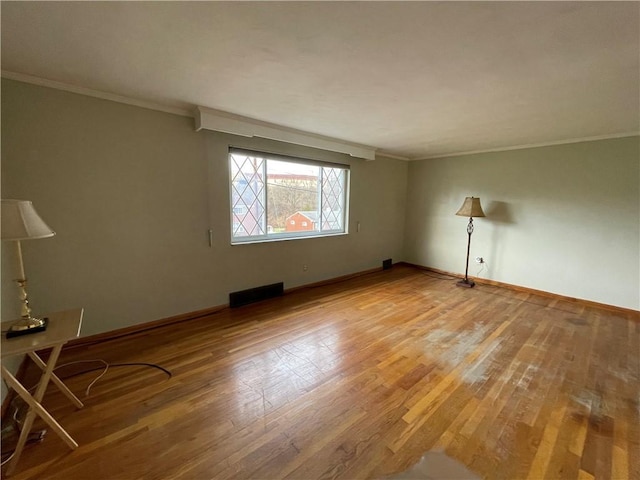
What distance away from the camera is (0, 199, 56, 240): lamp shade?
1262 mm

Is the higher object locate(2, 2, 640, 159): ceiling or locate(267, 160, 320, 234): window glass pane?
locate(2, 2, 640, 159): ceiling

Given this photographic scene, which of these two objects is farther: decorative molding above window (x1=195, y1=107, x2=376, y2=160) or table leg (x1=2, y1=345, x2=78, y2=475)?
decorative molding above window (x1=195, y1=107, x2=376, y2=160)

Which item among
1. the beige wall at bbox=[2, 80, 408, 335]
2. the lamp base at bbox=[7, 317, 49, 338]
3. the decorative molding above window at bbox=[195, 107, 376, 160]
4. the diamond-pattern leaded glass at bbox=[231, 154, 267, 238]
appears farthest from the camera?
the diamond-pattern leaded glass at bbox=[231, 154, 267, 238]

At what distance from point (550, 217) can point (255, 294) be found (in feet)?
13.9

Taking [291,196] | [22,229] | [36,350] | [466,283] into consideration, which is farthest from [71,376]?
[466,283]

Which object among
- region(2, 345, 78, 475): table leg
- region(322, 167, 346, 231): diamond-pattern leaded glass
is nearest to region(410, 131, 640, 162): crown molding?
region(322, 167, 346, 231): diamond-pattern leaded glass

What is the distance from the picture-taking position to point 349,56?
1.63 meters

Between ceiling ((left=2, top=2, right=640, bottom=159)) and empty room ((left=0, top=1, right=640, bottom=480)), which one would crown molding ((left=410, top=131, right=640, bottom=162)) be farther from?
ceiling ((left=2, top=2, right=640, bottom=159))

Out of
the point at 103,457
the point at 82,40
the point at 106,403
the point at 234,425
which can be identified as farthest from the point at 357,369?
the point at 82,40

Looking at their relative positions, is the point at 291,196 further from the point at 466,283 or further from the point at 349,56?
the point at 466,283

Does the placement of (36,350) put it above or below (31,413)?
above

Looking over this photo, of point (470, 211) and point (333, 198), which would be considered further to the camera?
point (333, 198)

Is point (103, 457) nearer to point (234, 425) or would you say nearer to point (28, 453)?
point (28, 453)


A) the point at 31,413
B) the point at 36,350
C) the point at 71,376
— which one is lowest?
the point at 71,376
